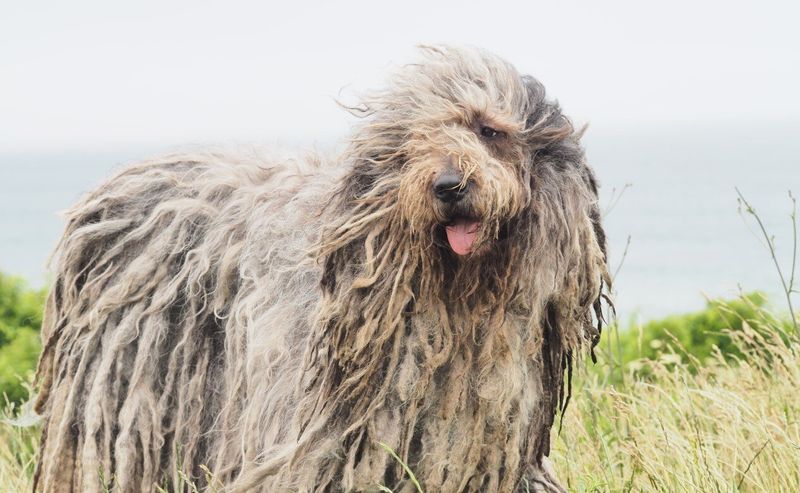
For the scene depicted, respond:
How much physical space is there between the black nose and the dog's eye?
263 millimetres

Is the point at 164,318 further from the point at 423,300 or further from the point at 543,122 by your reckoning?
the point at 543,122

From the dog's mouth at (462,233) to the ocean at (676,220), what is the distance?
4.16ft

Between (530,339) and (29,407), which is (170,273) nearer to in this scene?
(29,407)

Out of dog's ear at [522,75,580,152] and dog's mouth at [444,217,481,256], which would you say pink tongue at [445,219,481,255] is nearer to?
dog's mouth at [444,217,481,256]

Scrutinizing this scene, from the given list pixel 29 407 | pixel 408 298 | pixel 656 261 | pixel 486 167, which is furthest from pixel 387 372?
pixel 656 261

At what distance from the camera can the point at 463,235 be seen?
111 inches

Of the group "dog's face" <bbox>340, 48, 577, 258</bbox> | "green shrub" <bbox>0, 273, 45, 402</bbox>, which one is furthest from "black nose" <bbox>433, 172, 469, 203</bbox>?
"green shrub" <bbox>0, 273, 45, 402</bbox>

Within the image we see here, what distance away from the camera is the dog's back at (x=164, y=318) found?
369 centimetres

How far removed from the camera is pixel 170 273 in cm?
396

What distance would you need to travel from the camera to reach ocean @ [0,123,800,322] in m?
13.4

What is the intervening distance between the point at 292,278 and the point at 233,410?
0.51 metres

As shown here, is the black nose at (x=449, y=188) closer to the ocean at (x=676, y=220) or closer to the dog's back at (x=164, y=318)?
the dog's back at (x=164, y=318)

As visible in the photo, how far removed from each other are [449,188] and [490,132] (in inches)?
11.8

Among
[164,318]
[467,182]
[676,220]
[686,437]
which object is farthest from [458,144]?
[676,220]
